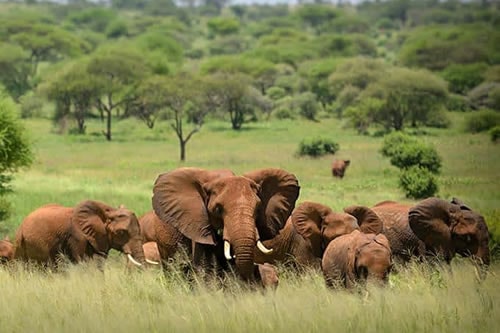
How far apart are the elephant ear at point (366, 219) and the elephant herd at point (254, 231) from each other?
0.04 ft

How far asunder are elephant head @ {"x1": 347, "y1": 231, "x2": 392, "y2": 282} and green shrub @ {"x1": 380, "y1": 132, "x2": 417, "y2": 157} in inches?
931

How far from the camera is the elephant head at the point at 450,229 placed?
1241 cm

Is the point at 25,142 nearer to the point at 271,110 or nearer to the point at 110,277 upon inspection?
the point at 110,277

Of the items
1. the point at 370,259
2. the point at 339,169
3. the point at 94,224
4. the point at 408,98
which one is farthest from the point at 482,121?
the point at 370,259

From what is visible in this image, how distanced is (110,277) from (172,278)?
1796 millimetres

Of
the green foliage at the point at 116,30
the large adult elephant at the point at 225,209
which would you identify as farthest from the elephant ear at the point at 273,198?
the green foliage at the point at 116,30

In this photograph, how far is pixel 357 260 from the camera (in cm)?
999

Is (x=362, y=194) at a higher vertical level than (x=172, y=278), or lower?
lower

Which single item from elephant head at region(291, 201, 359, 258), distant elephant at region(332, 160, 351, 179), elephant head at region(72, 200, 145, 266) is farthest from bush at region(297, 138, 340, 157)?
elephant head at region(291, 201, 359, 258)

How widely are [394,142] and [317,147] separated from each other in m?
A: 7.38

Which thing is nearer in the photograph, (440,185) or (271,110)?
(440,185)

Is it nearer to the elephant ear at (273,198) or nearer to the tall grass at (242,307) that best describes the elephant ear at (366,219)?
the tall grass at (242,307)

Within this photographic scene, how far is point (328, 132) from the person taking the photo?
5175cm

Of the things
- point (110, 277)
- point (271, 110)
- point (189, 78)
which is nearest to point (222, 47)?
point (271, 110)
